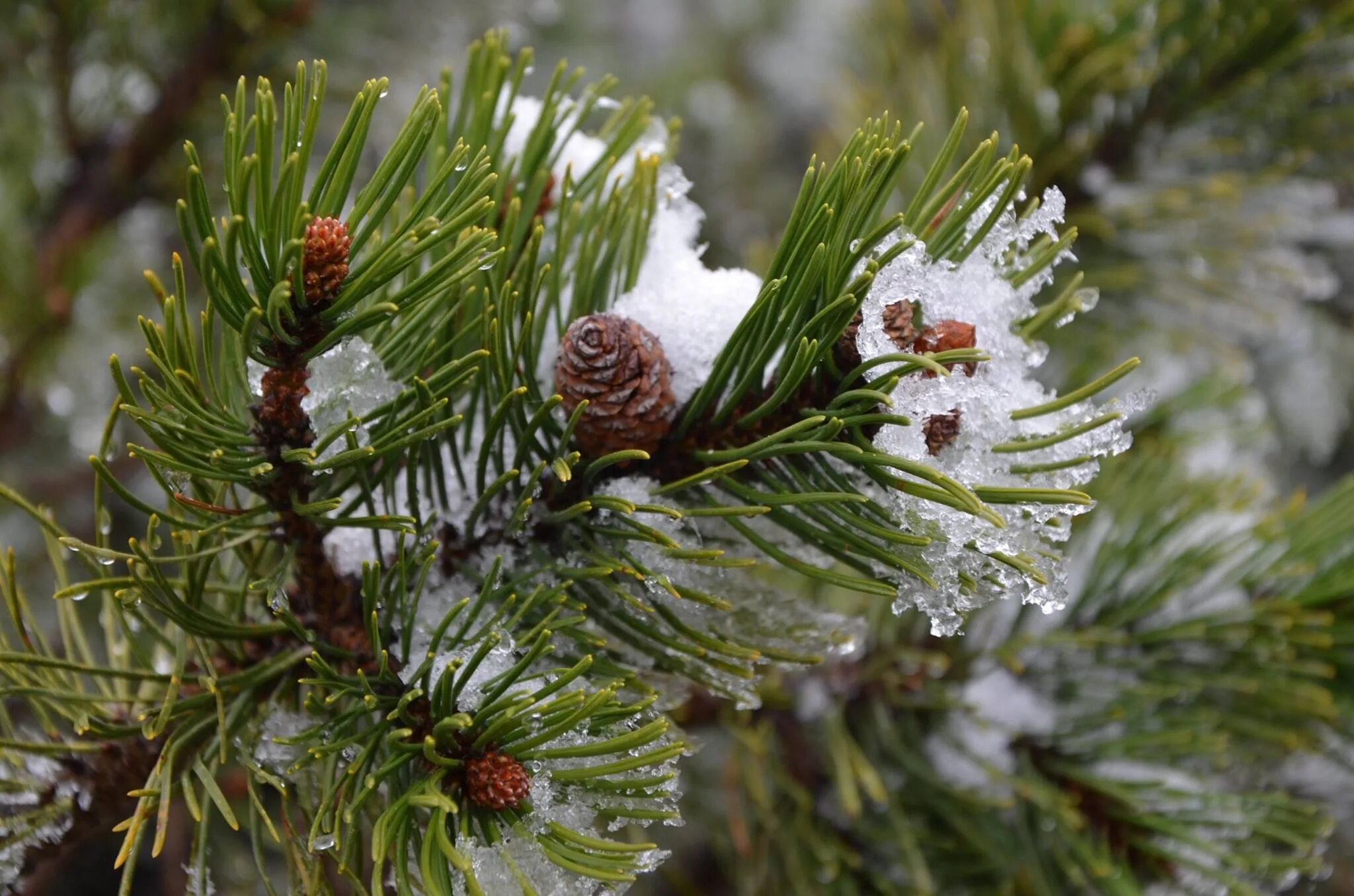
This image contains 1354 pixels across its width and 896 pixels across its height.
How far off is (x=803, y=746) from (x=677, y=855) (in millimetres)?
464

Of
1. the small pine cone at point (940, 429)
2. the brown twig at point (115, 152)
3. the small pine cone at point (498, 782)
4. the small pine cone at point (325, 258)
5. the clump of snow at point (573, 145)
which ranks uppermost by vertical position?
the brown twig at point (115, 152)

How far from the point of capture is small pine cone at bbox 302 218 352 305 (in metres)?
0.37

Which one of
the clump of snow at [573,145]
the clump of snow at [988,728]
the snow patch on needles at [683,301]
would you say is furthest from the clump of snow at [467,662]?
the clump of snow at [988,728]

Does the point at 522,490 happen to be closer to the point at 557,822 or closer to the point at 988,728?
the point at 557,822

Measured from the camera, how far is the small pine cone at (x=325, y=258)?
37 centimetres

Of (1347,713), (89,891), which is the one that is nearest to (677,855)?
(89,891)

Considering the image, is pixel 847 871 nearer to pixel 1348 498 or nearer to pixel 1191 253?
pixel 1348 498

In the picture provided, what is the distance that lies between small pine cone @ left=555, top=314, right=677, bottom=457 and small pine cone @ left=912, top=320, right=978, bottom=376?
0.12 meters

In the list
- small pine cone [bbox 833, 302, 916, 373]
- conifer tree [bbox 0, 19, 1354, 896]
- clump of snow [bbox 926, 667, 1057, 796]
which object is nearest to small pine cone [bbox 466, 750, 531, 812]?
conifer tree [bbox 0, 19, 1354, 896]

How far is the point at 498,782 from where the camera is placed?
0.40 meters

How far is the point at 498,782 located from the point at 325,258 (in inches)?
8.5

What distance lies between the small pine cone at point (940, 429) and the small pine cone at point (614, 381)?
0.39 feet

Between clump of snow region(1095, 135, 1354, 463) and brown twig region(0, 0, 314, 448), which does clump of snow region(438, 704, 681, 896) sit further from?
brown twig region(0, 0, 314, 448)

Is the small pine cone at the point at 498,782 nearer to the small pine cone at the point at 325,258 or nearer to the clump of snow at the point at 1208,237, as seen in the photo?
the small pine cone at the point at 325,258
